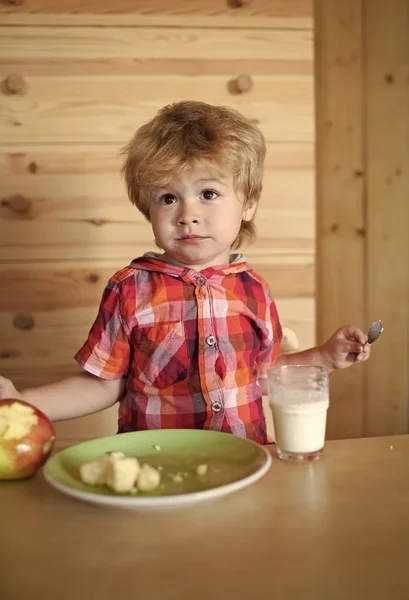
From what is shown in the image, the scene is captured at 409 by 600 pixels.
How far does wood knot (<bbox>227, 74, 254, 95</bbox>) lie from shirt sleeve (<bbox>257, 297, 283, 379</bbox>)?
614 millimetres

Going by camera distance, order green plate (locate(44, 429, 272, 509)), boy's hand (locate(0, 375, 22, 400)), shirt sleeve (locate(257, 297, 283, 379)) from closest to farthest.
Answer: green plate (locate(44, 429, 272, 509))
boy's hand (locate(0, 375, 22, 400))
shirt sleeve (locate(257, 297, 283, 379))

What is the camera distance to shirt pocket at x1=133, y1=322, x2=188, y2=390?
1204mm

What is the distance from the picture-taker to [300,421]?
0.87 m

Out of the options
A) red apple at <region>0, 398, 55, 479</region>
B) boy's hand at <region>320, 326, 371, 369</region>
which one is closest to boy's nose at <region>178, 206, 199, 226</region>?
boy's hand at <region>320, 326, 371, 369</region>

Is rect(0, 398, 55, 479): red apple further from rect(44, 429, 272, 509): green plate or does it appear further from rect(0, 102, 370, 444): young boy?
rect(0, 102, 370, 444): young boy

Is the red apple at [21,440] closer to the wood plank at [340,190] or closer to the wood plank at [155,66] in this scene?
the wood plank at [155,66]

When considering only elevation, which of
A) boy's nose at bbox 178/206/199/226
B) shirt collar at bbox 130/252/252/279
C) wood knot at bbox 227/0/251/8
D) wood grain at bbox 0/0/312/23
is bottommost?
shirt collar at bbox 130/252/252/279

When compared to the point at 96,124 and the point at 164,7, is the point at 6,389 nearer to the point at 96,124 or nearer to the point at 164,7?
the point at 96,124

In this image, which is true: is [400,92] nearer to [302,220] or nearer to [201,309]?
[302,220]

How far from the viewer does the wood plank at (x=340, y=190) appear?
2244mm

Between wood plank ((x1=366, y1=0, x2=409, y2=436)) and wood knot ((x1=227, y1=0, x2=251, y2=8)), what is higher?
wood knot ((x1=227, y1=0, x2=251, y2=8))

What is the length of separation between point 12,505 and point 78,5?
125 centimetres

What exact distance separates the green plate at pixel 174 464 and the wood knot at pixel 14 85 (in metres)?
1.03

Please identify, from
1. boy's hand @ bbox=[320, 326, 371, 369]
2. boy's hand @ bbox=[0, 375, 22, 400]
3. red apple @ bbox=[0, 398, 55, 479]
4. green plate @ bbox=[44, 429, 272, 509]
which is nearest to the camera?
green plate @ bbox=[44, 429, 272, 509]
